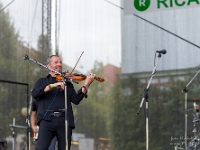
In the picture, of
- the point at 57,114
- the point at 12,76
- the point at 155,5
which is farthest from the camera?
the point at 12,76

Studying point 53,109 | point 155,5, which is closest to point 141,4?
point 155,5

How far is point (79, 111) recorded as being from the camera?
6.83 meters

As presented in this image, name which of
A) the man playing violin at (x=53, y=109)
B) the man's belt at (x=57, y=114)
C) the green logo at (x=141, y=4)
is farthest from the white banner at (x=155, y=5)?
the man's belt at (x=57, y=114)

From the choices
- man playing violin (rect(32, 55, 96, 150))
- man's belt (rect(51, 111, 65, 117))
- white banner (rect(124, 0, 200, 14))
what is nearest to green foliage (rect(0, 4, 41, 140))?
white banner (rect(124, 0, 200, 14))

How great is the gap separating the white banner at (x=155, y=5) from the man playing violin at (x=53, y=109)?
2.81m

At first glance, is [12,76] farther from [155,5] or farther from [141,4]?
[155,5]

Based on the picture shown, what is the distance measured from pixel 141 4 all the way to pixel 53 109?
10.2ft

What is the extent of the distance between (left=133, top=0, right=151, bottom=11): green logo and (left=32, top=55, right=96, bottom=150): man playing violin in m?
2.79

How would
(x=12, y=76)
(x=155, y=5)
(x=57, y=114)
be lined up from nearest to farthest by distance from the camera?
(x=57, y=114) < (x=155, y=5) < (x=12, y=76)

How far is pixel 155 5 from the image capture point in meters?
6.12

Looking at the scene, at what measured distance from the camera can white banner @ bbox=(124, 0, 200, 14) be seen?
5949mm

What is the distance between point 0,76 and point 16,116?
0.67 meters

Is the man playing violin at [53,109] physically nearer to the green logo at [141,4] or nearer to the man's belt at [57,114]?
the man's belt at [57,114]

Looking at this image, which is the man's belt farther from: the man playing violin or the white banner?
the white banner
